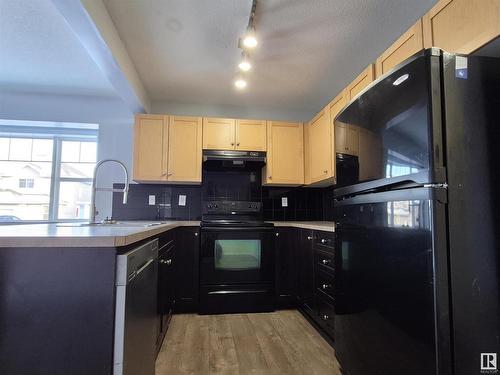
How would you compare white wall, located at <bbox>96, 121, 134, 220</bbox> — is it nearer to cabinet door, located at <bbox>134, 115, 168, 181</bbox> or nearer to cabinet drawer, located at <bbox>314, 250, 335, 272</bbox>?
cabinet door, located at <bbox>134, 115, 168, 181</bbox>

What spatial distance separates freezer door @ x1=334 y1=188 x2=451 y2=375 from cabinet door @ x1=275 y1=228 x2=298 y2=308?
1.36 m

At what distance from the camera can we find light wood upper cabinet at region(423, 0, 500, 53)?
106 centimetres

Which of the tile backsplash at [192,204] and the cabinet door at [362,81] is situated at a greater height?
the cabinet door at [362,81]

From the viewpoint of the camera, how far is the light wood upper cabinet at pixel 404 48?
4.75ft

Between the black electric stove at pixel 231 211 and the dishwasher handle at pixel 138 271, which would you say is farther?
the black electric stove at pixel 231 211

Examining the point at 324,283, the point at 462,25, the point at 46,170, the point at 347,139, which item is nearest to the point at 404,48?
the point at 462,25

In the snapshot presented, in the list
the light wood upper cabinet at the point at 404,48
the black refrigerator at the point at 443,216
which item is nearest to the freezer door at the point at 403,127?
the black refrigerator at the point at 443,216

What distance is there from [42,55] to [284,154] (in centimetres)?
249

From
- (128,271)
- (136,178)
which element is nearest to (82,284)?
(128,271)

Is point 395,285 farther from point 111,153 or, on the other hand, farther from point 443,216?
point 111,153

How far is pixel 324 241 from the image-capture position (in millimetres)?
2189

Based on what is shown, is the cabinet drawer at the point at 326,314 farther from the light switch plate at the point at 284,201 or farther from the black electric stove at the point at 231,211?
the light switch plate at the point at 284,201

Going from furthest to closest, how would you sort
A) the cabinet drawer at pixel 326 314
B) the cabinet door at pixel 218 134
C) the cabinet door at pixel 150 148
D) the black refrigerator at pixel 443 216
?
the cabinet door at pixel 218 134 < the cabinet door at pixel 150 148 < the cabinet drawer at pixel 326 314 < the black refrigerator at pixel 443 216

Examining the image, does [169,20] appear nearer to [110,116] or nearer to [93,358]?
[110,116]
